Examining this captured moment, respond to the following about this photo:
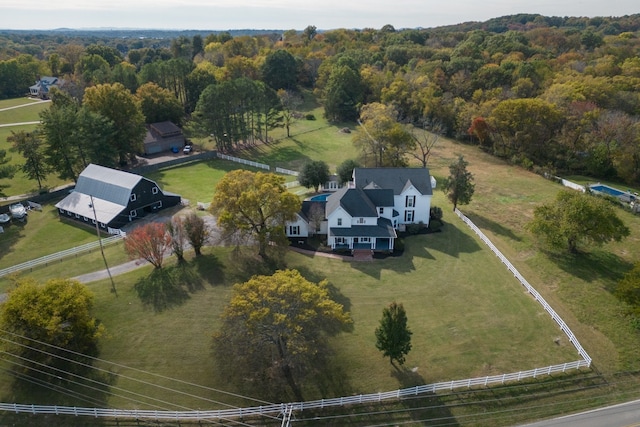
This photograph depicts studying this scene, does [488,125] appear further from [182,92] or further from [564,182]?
[182,92]

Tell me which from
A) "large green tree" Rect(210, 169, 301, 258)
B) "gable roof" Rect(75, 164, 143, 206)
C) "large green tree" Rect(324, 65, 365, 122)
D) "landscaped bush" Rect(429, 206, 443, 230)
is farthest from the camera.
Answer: "large green tree" Rect(324, 65, 365, 122)

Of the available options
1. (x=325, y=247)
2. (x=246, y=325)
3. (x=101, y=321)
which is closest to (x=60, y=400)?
(x=101, y=321)

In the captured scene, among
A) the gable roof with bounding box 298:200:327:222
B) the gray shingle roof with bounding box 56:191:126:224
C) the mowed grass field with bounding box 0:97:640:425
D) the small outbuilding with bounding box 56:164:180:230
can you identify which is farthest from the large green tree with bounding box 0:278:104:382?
the gable roof with bounding box 298:200:327:222

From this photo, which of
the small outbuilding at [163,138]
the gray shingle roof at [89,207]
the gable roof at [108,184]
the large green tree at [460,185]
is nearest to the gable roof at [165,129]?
the small outbuilding at [163,138]

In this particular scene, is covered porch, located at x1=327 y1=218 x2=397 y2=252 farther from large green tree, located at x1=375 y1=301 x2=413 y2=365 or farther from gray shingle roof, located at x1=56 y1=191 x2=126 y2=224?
gray shingle roof, located at x1=56 y1=191 x2=126 y2=224

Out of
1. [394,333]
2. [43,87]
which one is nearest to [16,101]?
[43,87]

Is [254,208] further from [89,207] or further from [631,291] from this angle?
[631,291]

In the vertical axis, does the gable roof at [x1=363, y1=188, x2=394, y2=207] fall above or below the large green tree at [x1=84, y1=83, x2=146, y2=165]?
below
